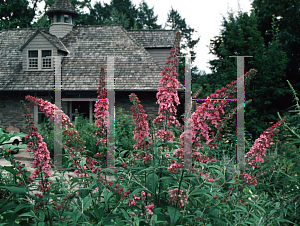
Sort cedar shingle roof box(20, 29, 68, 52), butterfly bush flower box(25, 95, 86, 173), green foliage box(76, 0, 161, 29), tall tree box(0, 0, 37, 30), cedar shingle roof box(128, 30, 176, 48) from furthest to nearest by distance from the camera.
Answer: green foliage box(76, 0, 161, 29), tall tree box(0, 0, 37, 30), cedar shingle roof box(128, 30, 176, 48), cedar shingle roof box(20, 29, 68, 52), butterfly bush flower box(25, 95, 86, 173)

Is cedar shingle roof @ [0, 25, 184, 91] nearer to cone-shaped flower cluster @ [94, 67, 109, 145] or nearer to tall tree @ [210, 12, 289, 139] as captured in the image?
tall tree @ [210, 12, 289, 139]

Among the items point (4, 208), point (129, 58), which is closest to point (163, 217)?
point (4, 208)

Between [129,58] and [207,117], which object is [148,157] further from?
[129,58]

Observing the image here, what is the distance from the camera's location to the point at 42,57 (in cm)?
1466

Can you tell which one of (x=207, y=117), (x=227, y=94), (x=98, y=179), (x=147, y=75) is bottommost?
(x=98, y=179)

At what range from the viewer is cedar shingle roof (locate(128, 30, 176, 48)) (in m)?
15.7

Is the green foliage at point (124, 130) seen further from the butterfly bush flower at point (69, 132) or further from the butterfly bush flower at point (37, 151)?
the butterfly bush flower at point (37, 151)

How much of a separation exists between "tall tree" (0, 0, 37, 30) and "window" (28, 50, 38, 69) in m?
11.2

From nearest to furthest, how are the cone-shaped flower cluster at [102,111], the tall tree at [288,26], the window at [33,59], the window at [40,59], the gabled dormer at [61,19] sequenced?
the cone-shaped flower cluster at [102,111], the tall tree at [288,26], the window at [40,59], the window at [33,59], the gabled dormer at [61,19]

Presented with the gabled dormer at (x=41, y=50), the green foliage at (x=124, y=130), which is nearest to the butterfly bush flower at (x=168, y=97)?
the green foliage at (x=124, y=130)

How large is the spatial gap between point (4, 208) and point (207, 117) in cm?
202

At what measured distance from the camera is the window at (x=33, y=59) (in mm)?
14789

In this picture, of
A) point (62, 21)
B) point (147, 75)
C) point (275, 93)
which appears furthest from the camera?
point (62, 21)

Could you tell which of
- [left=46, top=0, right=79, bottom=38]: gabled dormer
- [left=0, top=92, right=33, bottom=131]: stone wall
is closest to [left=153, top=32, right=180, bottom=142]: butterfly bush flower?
[left=0, top=92, right=33, bottom=131]: stone wall
